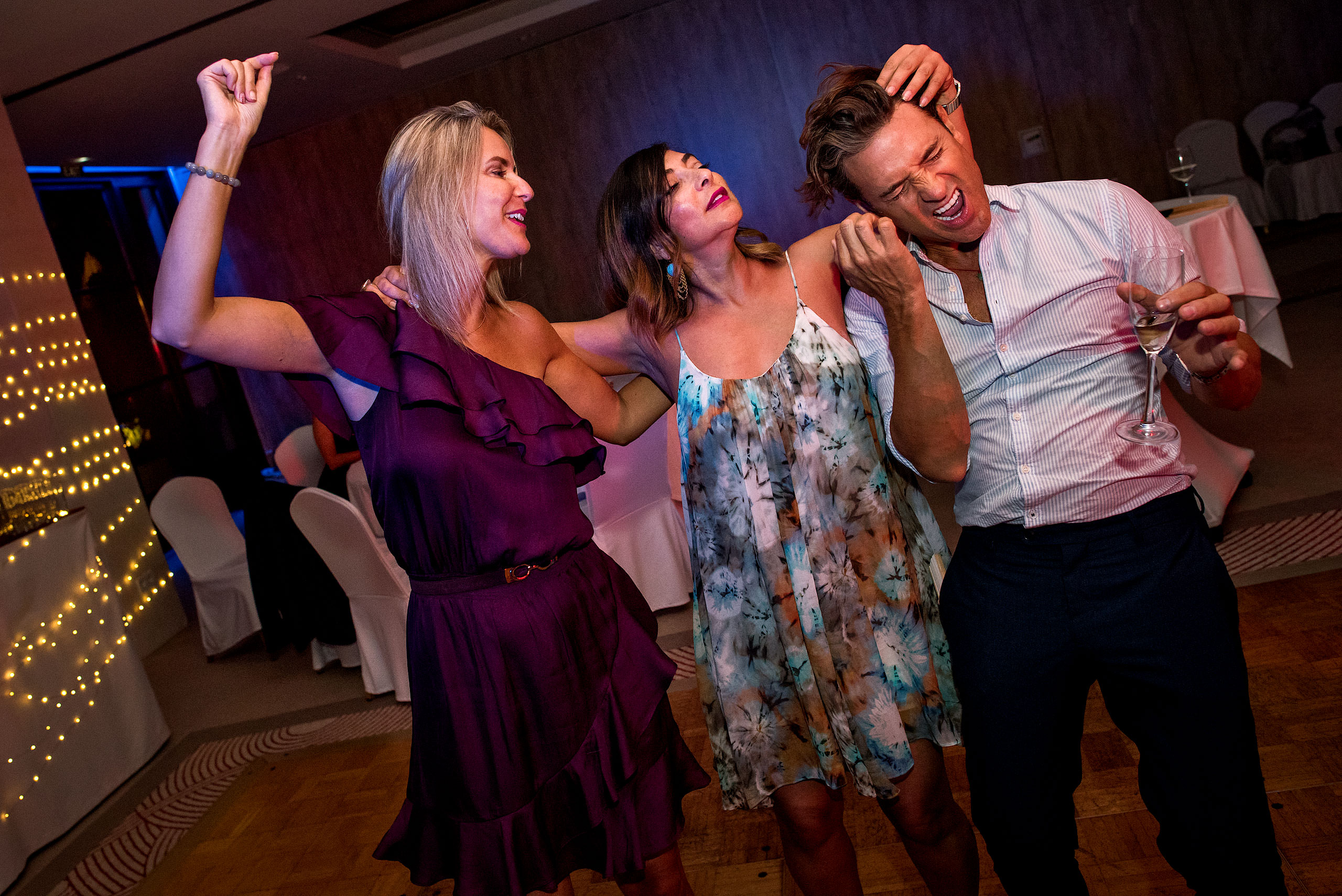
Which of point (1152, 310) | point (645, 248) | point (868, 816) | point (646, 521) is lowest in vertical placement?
point (868, 816)

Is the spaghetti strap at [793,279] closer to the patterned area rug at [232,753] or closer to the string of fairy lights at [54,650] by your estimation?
the patterned area rug at [232,753]

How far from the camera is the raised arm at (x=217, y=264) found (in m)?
1.43

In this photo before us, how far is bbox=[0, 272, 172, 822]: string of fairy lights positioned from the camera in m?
3.44

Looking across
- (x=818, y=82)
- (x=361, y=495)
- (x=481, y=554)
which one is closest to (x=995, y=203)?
(x=481, y=554)

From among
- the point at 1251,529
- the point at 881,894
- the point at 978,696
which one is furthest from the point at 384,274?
the point at 1251,529

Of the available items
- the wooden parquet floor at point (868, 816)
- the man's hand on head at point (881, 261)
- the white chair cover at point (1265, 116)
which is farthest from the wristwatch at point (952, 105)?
the white chair cover at point (1265, 116)

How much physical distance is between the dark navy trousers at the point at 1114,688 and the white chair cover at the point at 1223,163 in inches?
306

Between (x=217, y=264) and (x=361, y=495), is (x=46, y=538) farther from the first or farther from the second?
(x=217, y=264)

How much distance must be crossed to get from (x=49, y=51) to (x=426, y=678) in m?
5.27

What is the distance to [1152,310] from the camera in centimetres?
125

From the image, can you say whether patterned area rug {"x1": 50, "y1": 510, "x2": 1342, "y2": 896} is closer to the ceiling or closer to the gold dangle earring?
the gold dangle earring

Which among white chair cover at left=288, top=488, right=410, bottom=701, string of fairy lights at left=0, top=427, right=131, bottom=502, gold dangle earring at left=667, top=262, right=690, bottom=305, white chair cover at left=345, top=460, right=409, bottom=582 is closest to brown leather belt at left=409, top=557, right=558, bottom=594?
gold dangle earring at left=667, top=262, right=690, bottom=305

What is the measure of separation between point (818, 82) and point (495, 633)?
24.6 feet

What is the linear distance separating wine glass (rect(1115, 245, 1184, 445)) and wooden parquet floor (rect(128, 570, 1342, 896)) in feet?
4.08
